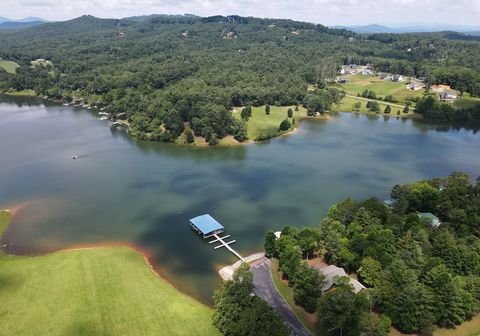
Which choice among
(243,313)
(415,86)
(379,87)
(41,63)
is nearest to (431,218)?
(243,313)

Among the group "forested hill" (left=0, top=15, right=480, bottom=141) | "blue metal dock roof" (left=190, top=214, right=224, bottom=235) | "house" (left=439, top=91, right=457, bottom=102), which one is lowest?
"blue metal dock roof" (left=190, top=214, right=224, bottom=235)

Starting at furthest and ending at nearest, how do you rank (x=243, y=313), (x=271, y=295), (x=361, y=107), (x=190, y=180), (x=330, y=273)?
1. (x=361, y=107)
2. (x=190, y=180)
3. (x=330, y=273)
4. (x=271, y=295)
5. (x=243, y=313)

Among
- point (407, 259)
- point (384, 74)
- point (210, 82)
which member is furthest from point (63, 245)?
point (384, 74)

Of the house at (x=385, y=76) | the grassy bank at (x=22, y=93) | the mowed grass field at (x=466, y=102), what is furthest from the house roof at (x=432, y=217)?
the grassy bank at (x=22, y=93)

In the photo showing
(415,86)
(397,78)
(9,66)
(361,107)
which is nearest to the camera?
(361,107)

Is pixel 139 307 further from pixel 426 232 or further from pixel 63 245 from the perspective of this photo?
pixel 426 232

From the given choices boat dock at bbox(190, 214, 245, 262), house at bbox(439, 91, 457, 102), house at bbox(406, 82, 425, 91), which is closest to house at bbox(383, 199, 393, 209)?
boat dock at bbox(190, 214, 245, 262)

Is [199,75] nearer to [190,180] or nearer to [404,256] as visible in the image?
[190,180]

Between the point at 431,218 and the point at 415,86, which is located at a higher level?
the point at 415,86

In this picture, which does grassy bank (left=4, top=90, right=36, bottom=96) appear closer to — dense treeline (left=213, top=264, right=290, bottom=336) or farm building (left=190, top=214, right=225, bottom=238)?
farm building (left=190, top=214, right=225, bottom=238)
